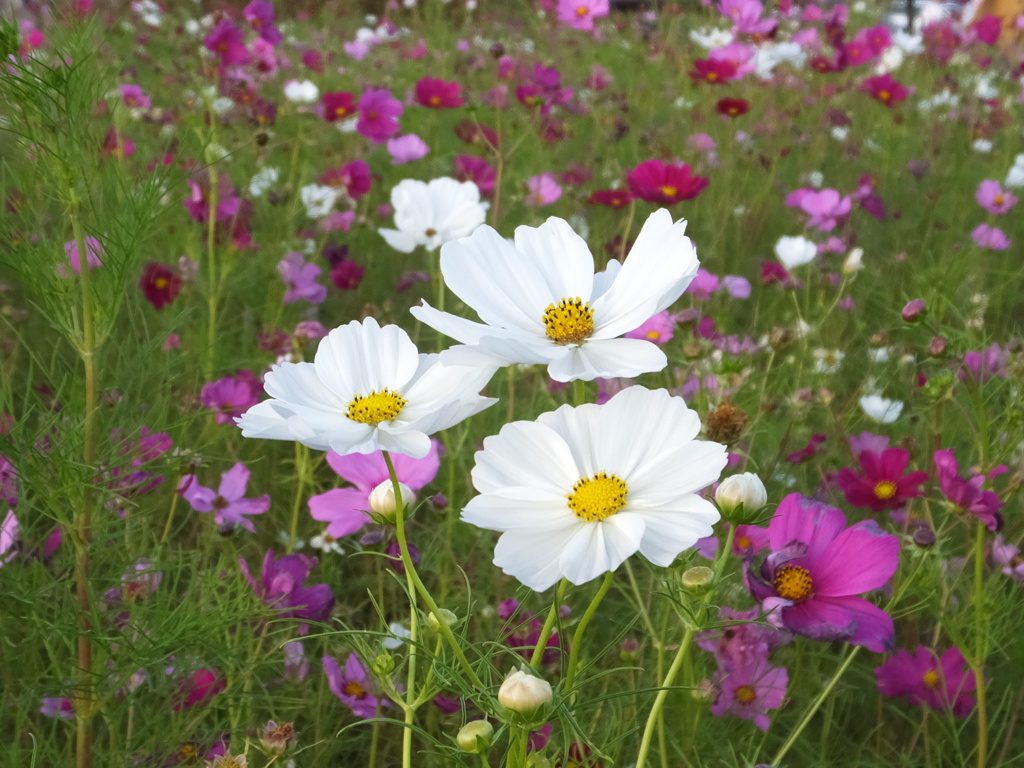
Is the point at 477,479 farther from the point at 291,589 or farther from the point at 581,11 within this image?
the point at 581,11

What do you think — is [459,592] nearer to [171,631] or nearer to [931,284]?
[171,631]

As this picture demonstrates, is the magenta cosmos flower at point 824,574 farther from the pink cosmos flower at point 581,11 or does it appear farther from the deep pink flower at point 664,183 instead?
the pink cosmos flower at point 581,11

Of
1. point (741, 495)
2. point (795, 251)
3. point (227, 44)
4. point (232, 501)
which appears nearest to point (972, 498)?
point (741, 495)

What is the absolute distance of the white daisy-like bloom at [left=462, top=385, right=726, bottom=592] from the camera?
1.23 feet

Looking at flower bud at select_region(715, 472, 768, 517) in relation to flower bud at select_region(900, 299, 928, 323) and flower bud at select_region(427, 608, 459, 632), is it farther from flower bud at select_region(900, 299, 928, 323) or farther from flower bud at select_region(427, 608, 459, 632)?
flower bud at select_region(900, 299, 928, 323)

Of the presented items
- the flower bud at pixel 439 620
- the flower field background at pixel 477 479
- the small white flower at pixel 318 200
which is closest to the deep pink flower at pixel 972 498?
the flower field background at pixel 477 479

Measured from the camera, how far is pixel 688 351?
829 millimetres

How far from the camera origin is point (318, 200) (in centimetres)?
175

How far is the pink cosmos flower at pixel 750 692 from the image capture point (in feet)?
2.38

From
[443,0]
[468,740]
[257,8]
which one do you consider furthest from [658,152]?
[468,740]

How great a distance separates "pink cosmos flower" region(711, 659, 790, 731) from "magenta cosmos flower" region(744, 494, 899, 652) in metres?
0.23

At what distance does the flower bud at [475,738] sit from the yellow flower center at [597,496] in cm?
11

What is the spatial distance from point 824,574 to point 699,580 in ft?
0.51

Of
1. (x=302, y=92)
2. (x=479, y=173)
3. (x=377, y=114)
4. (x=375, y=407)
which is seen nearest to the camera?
(x=375, y=407)
